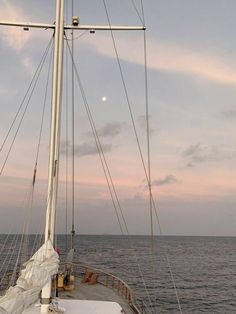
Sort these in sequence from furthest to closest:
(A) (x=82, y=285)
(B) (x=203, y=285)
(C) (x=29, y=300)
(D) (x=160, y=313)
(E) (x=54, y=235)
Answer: (B) (x=203, y=285) < (D) (x=160, y=313) < (A) (x=82, y=285) < (E) (x=54, y=235) < (C) (x=29, y=300)

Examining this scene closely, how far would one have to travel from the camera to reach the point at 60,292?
2028 centimetres

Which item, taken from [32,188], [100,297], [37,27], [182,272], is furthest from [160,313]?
[182,272]

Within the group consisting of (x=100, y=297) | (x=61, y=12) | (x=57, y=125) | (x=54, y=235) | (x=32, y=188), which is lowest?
(x=100, y=297)

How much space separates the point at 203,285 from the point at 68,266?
40.9 m

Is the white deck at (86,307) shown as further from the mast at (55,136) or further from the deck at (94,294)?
the deck at (94,294)

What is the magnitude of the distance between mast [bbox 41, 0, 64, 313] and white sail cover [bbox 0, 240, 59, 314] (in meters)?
0.53

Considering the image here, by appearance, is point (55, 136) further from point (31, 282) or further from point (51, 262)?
point (31, 282)

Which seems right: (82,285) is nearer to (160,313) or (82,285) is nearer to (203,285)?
(160,313)

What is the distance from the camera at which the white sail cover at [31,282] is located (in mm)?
9172

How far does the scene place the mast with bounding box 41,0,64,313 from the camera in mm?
12281

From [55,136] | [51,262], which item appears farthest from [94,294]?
[55,136]

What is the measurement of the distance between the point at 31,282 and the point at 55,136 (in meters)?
5.03

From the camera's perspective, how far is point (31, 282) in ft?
35.2

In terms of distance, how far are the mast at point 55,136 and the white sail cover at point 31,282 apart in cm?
53
